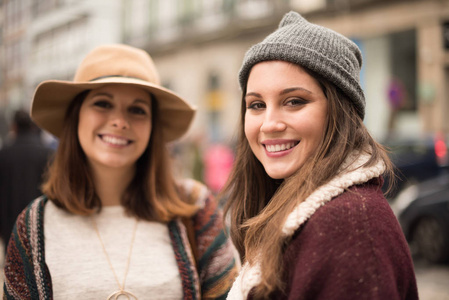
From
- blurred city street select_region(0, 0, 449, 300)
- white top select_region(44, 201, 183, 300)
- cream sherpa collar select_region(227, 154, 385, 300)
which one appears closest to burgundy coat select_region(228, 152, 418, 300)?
cream sherpa collar select_region(227, 154, 385, 300)

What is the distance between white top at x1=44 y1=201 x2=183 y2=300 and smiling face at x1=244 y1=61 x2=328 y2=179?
87 cm

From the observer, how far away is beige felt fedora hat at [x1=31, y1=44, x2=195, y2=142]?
2344 mm

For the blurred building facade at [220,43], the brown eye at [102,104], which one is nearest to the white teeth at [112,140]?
the brown eye at [102,104]

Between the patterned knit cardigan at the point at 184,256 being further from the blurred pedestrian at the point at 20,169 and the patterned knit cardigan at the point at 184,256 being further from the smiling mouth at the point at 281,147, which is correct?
the blurred pedestrian at the point at 20,169

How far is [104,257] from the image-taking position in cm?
221

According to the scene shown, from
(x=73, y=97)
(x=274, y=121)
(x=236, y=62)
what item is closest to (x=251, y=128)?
(x=274, y=121)

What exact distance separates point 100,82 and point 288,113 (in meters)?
1.08

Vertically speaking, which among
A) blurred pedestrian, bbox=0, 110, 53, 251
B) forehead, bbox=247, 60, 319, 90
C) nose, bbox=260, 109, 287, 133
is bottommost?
blurred pedestrian, bbox=0, 110, 53, 251

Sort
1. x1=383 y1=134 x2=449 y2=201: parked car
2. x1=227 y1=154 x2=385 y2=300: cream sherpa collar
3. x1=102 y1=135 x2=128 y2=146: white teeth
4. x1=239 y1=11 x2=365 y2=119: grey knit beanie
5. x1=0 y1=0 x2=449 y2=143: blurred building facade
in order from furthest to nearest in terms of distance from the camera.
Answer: x1=0 y1=0 x2=449 y2=143: blurred building facade < x1=383 y1=134 x2=449 y2=201: parked car < x1=102 y1=135 x2=128 y2=146: white teeth < x1=239 y1=11 x2=365 y2=119: grey knit beanie < x1=227 y1=154 x2=385 y2=300: cream sherpa collar

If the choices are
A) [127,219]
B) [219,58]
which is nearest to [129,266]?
[127,219]

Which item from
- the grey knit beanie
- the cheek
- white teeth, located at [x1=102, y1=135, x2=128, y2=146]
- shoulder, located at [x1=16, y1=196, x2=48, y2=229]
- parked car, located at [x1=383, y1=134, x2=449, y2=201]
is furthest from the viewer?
parked car, located at [x1=383, y1=134, x2=449, y2=201]

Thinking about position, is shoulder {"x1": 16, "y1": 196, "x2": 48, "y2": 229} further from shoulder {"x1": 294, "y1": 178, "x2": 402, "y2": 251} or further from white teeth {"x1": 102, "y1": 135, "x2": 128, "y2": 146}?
shoulder {"x1": 294, "y1": 178, "x2": 402, "y2": 251}

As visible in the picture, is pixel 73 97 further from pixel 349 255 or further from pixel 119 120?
pixel 349 255

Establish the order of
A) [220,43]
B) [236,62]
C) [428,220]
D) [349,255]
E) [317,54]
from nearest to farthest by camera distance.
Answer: [349,255]
[317,54]
[428,220]
[236,62]
[220,43]
